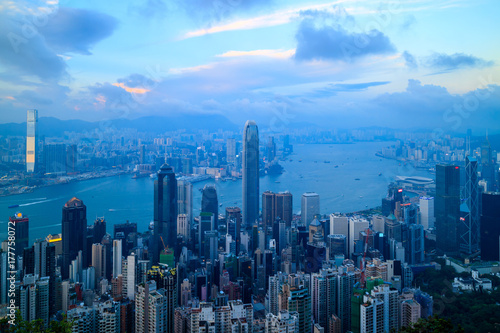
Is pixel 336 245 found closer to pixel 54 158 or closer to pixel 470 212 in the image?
pixel 470 212

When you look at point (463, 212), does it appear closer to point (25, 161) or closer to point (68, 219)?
point (68, 219)

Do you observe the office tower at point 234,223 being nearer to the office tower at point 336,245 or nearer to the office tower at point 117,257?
the office tower at point 336,245

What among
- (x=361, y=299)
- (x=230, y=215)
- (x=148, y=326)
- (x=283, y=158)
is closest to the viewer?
(x=148, y=326)

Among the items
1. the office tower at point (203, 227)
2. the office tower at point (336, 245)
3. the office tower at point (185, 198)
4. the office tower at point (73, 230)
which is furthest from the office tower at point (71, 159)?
the office tower at point (336, 245)

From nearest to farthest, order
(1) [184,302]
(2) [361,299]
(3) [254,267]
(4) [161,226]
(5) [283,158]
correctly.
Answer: (2) [361,299] < (1) [184,302] < (3) [254,267] < (4) [161,226] < (5) [283,158]

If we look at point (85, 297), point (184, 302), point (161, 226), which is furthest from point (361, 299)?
point (161, 226)
